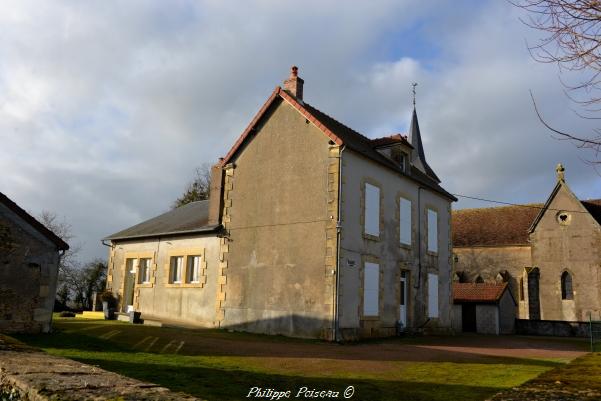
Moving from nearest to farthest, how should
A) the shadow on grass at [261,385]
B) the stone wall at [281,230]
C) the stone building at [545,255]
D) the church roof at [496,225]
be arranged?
1. the shadow on grass at [261,385]
2. the stone wall at [281,230]
3. the stone building at [545,255]
4. the church roof at [496,225]

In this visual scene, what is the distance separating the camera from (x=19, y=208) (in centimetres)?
1299

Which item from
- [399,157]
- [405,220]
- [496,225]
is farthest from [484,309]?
[496,225]

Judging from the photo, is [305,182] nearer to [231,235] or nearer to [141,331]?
[231,235]

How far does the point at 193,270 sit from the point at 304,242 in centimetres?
604

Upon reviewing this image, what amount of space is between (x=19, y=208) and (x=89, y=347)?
14.8ft

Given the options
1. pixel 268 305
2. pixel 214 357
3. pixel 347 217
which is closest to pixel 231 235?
pixel 268 305

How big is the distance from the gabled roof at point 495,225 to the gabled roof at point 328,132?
51.0 ft

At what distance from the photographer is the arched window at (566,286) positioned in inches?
1202

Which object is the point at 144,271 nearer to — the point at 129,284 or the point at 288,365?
the point at 129,284

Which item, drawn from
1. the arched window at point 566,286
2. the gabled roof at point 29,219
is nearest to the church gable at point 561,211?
the arched window at point 566,286

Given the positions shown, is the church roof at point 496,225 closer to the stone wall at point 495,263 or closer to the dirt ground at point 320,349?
the stone wall at point 495,263

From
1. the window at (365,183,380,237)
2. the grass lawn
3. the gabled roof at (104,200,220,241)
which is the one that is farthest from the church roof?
the grass lawn

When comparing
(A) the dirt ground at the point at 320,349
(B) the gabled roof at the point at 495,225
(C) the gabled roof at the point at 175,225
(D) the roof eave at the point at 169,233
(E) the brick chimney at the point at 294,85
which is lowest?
(A) the dirt ground at the point at 320,349

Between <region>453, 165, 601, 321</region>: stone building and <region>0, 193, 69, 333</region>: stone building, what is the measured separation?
27.3 metres
